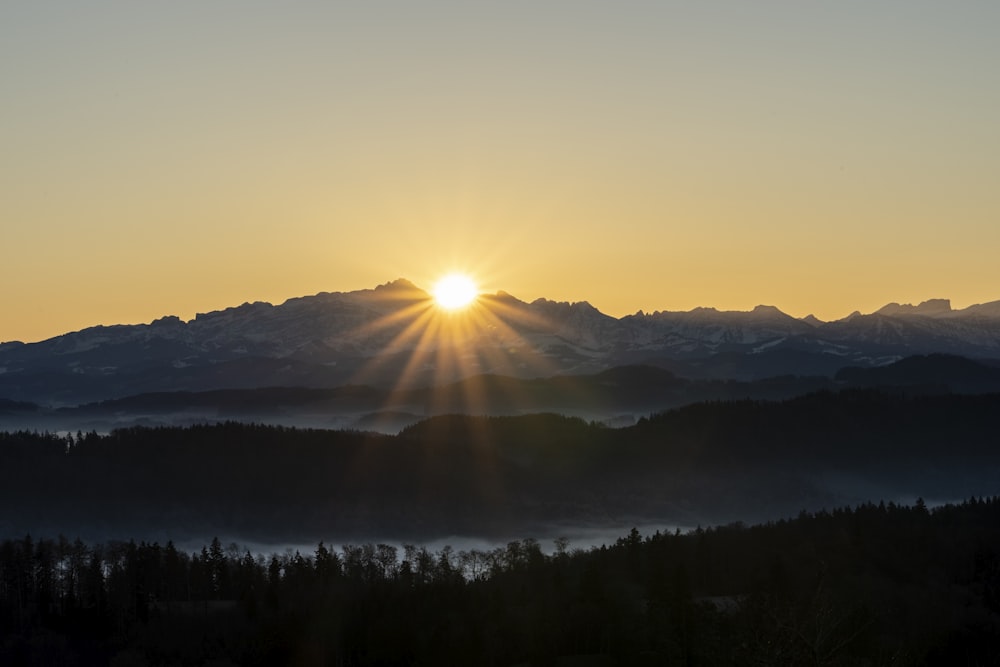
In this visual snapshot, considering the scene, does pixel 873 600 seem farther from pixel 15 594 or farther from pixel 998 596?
pixel 15 594

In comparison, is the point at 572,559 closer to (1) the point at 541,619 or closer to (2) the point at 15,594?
(1) the point at 541,619

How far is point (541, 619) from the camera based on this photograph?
148125 millimetres

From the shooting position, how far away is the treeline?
14125 centimetres

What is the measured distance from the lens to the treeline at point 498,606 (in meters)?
141

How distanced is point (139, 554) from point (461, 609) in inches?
2280

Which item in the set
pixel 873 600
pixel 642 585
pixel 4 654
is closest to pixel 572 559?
pixel 642 585

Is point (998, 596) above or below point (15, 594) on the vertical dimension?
below

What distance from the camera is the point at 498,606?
154750mm

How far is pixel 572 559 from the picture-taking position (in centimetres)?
19400

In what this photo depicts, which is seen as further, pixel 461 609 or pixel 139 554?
pixel 139 554

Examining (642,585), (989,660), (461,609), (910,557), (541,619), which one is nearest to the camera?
(989,660)

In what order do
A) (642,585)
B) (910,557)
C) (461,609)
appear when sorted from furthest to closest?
1. (910,557)
2. (642,585)
3. (461,609)

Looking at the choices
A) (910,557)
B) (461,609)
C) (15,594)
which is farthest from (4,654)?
(910,557)

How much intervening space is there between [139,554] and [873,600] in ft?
363
